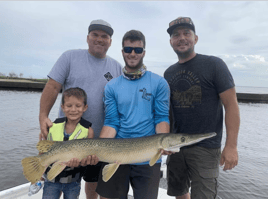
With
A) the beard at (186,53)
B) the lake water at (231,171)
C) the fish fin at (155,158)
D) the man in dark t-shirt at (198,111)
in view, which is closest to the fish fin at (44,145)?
the fish fin at (155,158)

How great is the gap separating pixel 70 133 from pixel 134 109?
117 centimetres

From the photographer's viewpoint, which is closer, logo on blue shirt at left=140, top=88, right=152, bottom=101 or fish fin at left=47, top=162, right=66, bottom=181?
fish fin at left=47, top=162, right=66, bottom=181

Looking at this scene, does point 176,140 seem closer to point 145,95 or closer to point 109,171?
point 145,95

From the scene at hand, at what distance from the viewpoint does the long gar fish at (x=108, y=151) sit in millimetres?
2803

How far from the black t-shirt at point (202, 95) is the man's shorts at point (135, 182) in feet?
3.36

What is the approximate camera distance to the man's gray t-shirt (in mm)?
3467

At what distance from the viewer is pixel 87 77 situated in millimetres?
3490

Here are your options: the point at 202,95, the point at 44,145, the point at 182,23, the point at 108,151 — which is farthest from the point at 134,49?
the point at 44,145

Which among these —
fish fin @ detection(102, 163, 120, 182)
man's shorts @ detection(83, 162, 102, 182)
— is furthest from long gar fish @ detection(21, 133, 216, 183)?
man's shorts @ detection(83, 162, 102, 182)

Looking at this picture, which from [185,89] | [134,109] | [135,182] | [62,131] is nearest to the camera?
[135,182]

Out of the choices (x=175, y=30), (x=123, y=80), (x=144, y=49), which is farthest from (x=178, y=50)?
(x=123, y=80)

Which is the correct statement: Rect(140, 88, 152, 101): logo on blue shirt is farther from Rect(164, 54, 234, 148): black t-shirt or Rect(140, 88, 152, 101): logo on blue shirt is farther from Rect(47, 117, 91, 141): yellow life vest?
Rect(47, 117, 91, 141): yellow life vest

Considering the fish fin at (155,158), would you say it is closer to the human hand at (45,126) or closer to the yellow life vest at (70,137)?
the yellow life vest at (70,137)

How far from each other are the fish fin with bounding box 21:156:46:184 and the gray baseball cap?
2.42 meters
